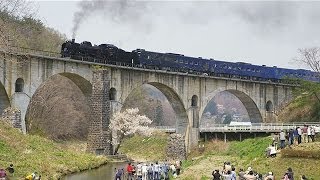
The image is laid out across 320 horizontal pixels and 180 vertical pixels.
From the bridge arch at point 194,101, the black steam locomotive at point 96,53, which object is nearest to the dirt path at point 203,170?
the black steam locomotive at point 96,53

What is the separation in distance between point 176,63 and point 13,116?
2320 cm

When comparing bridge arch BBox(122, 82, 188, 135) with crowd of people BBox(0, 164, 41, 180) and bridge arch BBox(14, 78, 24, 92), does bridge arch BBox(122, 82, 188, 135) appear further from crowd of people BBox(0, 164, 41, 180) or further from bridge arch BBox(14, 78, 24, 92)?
crowd of people BBox(0, 164, 41, 180)

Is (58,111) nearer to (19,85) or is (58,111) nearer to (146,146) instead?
(146,146)

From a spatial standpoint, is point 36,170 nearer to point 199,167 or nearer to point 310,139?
point 199,167

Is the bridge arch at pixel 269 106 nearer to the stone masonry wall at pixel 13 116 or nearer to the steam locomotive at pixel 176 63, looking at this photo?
the steam locomotive at pixel 176 63

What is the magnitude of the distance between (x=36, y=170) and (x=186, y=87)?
32173 millimetres

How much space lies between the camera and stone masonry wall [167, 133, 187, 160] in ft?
150

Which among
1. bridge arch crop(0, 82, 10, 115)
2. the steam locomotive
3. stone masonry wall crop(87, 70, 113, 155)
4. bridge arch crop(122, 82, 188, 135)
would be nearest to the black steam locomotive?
the steam locomotive

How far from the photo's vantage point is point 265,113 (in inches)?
2630

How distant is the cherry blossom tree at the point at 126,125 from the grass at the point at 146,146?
124cm

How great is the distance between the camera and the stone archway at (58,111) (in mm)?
56281

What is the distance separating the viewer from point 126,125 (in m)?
51.5

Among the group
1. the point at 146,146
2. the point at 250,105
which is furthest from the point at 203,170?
the point at 250,105

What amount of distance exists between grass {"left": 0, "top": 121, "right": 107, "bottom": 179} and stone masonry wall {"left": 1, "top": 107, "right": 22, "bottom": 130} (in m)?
3.16
